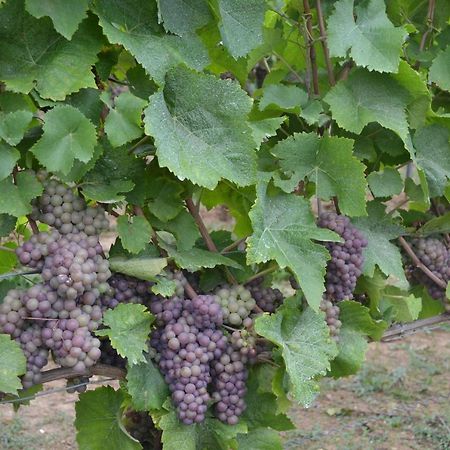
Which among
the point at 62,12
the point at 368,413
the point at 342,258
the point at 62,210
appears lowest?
the point at 368,413

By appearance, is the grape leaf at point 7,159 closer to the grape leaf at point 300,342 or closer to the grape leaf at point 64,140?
the grape leaf at point 64,140

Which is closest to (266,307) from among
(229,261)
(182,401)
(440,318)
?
(229,261)

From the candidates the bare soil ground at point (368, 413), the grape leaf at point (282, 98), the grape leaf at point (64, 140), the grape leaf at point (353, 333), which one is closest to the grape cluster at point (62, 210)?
the grape leaf at point (64, 140)

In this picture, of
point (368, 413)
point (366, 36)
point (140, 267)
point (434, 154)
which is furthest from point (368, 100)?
point (368, 413)

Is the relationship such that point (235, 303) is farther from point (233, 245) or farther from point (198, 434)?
point (198, 434)

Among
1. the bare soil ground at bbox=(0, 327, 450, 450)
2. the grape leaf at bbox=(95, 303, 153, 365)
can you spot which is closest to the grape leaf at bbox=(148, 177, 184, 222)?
the grape leaf at bbox=(95, 303, 153, 365)

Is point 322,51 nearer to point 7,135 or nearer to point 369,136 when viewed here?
point 369,136
